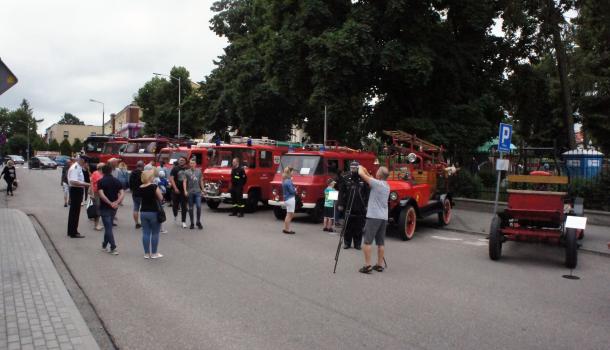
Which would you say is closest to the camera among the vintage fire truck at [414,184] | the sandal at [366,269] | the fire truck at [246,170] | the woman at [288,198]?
the sandal at [366,269]

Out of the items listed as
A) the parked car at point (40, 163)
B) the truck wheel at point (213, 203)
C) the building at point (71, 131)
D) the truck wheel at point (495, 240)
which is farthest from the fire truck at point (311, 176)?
the building at point (71, 131)

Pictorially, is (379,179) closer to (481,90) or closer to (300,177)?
(300,177)

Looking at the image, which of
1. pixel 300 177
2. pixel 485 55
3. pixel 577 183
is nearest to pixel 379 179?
pixel 300 177

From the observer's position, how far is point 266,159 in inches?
696

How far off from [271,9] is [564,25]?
12.9 meters

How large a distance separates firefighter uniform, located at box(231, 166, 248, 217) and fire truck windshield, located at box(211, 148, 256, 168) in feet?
5.29

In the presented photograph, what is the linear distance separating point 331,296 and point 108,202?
512 cm

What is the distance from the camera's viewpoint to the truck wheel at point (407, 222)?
11875 millimetres

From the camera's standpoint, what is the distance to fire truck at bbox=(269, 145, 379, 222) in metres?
14.7

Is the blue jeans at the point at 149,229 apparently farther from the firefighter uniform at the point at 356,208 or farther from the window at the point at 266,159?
the window at the point at 266,159

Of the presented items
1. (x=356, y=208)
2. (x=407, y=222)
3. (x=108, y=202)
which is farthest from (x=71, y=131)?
(x=356, y=208)

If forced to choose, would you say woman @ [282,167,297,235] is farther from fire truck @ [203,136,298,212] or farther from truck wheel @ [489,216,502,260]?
truck wheel @ [489,216,502,260]

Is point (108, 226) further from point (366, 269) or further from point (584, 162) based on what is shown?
point (584, 162)

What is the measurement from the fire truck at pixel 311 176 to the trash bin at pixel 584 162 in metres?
7.04
